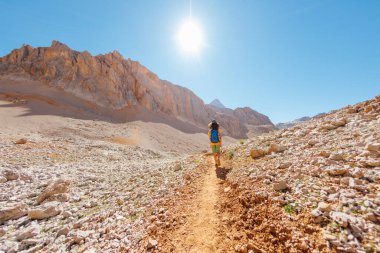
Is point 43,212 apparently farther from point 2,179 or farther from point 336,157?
point 336,157

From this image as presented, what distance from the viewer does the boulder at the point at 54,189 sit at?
7.88 meters

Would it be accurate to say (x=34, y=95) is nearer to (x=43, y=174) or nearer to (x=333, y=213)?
(x=43, y=174)

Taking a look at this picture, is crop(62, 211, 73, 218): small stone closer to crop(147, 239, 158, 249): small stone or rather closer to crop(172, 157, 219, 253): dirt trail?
crop(147, 239, 158, 249): small stone

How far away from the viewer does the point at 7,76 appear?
54.3 meters

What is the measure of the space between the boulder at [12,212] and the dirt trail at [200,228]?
6474 mm

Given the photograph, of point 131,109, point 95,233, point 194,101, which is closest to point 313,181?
point 95,233

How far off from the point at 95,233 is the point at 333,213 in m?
5.73

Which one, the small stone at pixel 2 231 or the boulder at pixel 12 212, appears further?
the boulder at pixel 12 212

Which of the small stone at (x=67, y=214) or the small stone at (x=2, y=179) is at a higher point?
the small stone at (x=2, y=179)

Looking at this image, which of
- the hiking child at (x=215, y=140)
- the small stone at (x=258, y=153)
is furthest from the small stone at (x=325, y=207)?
the hiking child at (x=215, y=140)

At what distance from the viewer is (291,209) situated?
400cm

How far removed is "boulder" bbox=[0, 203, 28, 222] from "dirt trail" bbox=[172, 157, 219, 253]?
647 cm

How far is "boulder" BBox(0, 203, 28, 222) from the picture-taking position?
21.7ft

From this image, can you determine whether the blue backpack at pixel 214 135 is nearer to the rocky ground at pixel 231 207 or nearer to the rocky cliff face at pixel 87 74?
the rocky ground at pixel 231 207
